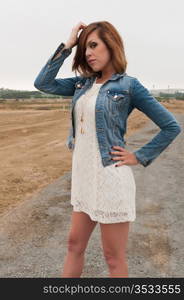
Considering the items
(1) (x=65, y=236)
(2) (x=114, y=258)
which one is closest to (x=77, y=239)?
(2) (x=114, y=258)

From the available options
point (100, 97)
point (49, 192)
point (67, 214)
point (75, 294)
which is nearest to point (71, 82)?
point (100, 97)

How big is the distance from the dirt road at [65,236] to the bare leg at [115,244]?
1.46m

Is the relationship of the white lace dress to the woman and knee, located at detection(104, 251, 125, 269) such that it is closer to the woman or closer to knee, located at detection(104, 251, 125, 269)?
the woman

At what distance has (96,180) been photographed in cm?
247

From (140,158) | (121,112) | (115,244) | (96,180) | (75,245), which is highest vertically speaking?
(121,112)

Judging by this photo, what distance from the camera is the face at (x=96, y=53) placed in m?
2.44

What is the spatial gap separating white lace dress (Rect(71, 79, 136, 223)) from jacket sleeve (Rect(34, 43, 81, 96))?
327 mm

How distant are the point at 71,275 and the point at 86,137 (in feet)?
3.61

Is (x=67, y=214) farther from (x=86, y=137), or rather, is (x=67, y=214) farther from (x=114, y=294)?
(x=86, y=137)

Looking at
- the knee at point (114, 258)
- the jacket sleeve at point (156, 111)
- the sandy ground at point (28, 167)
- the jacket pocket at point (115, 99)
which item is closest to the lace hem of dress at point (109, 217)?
the knee at point (114, 258)

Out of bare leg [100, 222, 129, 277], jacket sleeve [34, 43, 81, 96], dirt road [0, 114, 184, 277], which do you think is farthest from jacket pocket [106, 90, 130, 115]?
dirt road [0, 114, 184, 277]

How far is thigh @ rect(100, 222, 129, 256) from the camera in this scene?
248 centimetres

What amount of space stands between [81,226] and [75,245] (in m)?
0.18

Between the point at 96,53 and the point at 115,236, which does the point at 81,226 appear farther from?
the point at 96,53
